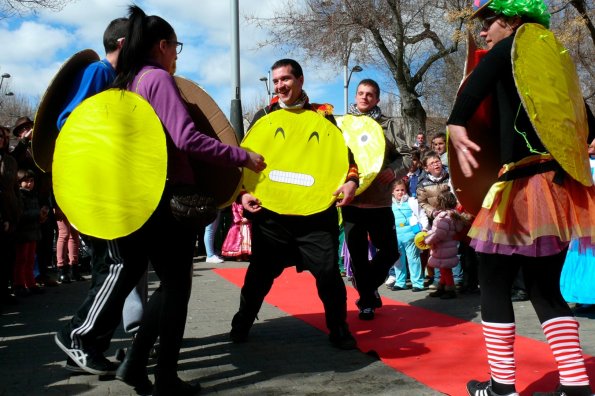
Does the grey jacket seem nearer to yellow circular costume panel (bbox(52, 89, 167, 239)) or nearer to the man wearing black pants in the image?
the man wearing black pants

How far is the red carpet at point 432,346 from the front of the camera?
354cm

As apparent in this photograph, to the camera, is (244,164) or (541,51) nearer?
(541,51)

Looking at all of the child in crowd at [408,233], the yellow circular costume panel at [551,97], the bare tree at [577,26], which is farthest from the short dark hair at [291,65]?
the bare tree at [577,26]

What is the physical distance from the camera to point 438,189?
719 centimetres

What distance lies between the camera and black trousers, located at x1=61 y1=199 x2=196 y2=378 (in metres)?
3.15

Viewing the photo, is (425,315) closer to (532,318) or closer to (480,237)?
(532,318)

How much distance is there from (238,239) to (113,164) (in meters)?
8.26

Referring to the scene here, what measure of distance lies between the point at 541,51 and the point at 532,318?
307 cm

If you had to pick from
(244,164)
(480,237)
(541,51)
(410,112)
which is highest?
(410,112)

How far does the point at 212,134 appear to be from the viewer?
3.73 meters

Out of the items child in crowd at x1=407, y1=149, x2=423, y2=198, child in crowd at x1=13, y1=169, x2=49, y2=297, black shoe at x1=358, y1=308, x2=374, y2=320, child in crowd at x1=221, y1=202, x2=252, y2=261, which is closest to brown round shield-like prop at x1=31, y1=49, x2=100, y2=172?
black shoe at x1=358, y1=308, x2=374, y2=320

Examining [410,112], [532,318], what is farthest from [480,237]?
[410,112]

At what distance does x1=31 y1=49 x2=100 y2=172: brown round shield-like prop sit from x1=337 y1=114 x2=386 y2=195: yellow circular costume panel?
7.17 ft

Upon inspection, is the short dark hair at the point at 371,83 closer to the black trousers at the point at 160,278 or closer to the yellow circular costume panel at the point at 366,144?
the yellow circular costume panel at the point at 366,144
